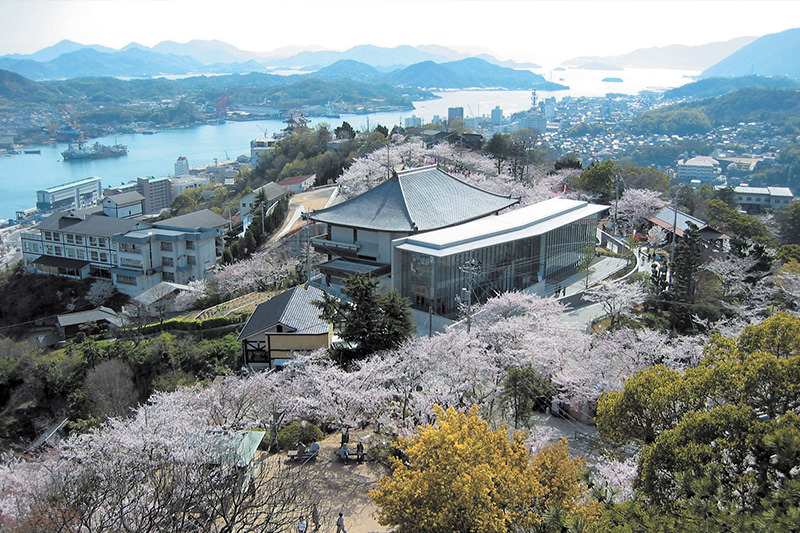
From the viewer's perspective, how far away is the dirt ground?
955 cm

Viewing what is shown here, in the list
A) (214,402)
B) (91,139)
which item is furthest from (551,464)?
(91,139)

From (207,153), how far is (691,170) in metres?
78.9

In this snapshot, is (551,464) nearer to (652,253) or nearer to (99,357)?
(99,357)

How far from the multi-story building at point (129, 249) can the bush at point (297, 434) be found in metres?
23.1

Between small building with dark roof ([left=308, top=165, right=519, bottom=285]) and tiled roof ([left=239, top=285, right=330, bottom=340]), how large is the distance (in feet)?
11.0

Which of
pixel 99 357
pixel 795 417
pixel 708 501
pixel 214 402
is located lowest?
pixel 99 357

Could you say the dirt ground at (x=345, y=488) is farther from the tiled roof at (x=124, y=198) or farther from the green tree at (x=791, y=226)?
the tiled roof at (x=124, y=198)

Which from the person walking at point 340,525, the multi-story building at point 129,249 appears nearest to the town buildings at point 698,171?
the multi-story building at point 129,249

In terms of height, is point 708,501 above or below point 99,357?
above

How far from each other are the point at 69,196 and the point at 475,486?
2992 inches

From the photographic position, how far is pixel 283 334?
55.3 feet

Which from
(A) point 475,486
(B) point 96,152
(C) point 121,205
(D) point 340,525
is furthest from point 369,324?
(B) point 96,152

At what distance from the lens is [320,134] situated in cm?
5859

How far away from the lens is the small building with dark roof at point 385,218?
21531 millimetres
